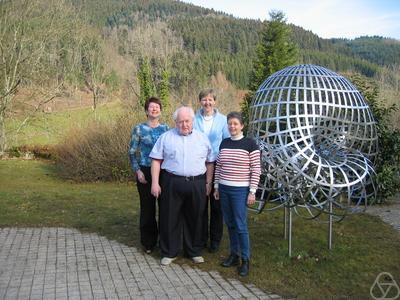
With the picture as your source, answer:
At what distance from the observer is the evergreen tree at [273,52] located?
2598 cm

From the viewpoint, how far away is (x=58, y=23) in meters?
22.6

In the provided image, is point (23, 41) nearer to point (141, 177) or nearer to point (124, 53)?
point (141, 177)

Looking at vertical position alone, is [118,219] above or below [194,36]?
below

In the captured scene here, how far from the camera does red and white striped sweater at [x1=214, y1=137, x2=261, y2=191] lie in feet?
16.0

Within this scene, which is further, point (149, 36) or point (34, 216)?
point (149, 36)

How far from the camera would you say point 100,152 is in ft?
50.9

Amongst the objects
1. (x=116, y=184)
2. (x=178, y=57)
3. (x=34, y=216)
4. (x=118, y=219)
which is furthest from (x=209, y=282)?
(x=178, y=57)

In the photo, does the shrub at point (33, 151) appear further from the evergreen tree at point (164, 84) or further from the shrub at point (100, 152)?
the evergreen tree at point (164, 84)

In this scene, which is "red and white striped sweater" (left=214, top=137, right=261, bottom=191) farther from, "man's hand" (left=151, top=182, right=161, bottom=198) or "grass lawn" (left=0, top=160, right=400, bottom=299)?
"grass lawn" (left=0, top=160, right=400, bottom=299)

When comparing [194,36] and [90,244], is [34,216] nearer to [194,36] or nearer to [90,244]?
[90,244]

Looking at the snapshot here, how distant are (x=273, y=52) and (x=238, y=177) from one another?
23.2 metres

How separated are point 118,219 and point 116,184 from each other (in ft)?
22.0

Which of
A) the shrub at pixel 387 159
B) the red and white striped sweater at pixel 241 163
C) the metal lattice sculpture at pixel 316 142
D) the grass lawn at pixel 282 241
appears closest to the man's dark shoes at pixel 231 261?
the grass lawn at pixel 282 241

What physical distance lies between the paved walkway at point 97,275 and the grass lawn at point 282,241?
322 millimetres
